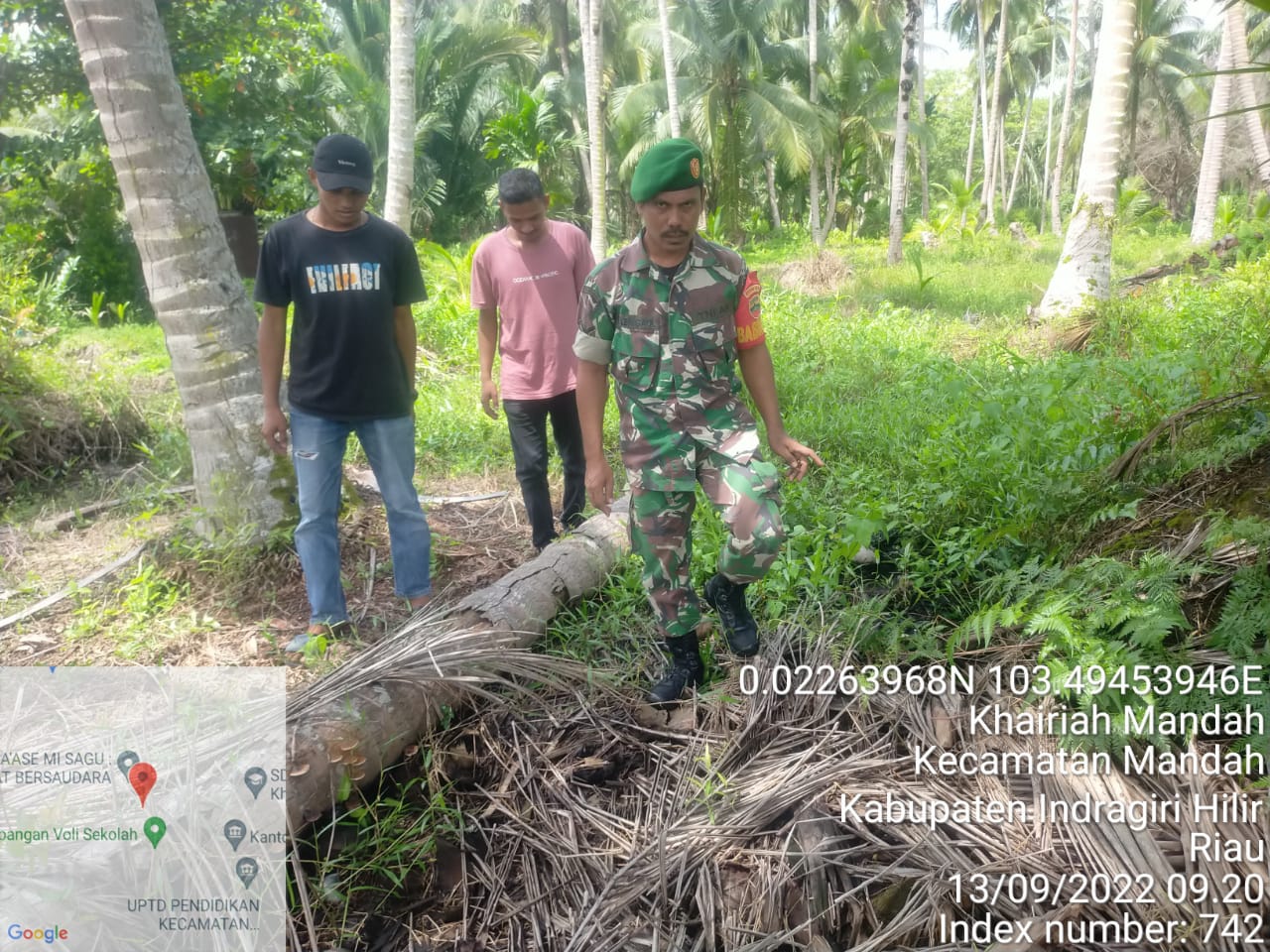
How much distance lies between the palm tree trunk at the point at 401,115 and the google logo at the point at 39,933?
245 inches

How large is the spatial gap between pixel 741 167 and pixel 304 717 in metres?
20.5

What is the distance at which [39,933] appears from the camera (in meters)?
1.90

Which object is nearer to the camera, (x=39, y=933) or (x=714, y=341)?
(x=39, y=933)

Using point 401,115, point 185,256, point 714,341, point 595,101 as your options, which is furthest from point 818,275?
point 714,341

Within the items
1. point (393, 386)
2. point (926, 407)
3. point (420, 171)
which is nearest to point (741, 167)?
point (420, 171)

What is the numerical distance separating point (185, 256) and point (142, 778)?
2.50 m

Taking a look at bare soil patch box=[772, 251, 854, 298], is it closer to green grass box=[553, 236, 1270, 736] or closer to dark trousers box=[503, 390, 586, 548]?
green grass box=[553, 236, 1270, 736]

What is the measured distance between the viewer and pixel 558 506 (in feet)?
15.7

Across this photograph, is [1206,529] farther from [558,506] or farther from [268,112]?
[268,112]

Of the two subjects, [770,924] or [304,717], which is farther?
[304,717]

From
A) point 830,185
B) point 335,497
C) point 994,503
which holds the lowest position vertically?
point 830,185

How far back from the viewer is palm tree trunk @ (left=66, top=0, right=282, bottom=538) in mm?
3715

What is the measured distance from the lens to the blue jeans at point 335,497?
131 inches

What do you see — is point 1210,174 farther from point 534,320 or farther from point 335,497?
point 335,497
